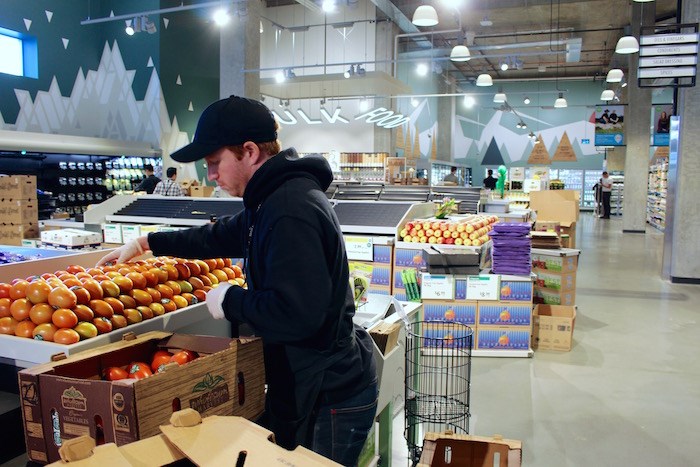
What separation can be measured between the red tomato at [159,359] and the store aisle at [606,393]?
6.36 ft

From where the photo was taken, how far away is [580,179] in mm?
28016

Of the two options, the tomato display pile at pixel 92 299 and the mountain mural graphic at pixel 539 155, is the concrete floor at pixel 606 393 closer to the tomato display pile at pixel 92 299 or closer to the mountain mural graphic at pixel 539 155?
the tomato display pile at pixel 92 299

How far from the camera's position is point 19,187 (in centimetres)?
643

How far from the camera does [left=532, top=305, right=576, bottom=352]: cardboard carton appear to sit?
19.1 ft

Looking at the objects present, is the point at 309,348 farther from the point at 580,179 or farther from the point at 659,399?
the point at 580,179

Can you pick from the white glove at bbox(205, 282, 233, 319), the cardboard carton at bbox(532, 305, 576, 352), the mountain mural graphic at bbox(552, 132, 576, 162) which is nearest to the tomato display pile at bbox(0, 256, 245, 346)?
the white glove at bbox(205, 282, 233, 319)

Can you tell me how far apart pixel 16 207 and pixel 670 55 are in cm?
937

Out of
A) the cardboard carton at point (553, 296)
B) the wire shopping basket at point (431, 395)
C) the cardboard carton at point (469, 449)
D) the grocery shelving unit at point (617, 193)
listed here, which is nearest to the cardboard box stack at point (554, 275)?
the cardboard carton at point (553, 296)

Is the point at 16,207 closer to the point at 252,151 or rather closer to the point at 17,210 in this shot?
the point at 17,210

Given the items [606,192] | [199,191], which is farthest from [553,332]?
[606,192]

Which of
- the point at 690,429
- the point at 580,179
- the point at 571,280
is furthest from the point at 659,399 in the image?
the point at 580,179

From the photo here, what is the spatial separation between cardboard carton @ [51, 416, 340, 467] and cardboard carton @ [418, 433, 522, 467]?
118 cm

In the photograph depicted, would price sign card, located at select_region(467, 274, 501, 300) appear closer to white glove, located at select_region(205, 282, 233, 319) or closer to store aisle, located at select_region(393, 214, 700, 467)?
store aisle, located at select_region(393, 214, 700, 467)

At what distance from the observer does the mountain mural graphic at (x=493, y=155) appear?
2884 centimetres
